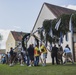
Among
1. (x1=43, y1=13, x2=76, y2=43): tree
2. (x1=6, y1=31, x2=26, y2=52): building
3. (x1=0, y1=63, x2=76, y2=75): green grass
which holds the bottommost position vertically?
(x1=0, y1=63, x2=76, y2=75): green grass

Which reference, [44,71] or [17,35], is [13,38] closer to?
[17,35]

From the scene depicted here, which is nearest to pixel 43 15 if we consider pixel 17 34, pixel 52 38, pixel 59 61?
pixel 52 38

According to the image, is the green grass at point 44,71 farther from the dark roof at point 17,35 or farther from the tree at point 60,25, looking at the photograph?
the dark roof at point 17,35

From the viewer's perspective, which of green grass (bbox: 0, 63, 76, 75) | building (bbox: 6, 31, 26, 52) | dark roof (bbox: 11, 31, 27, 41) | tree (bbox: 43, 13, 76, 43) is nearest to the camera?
green grass (bbox: 0, 63, 76, 75)

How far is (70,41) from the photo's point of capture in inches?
1467

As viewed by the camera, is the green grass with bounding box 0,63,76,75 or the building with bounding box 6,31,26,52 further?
the building with bounding box 6,31,26,52

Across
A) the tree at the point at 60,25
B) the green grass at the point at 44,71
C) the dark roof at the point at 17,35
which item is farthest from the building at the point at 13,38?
the green grass at the point at 44,71

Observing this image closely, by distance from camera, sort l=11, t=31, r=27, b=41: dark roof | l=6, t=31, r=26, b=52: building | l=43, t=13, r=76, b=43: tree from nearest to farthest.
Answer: l=43, t=13, r=76, b=43: tree < l=6, t=31, r=26, b=52: building < l=11, t=31, r=27, b=41: dark roof

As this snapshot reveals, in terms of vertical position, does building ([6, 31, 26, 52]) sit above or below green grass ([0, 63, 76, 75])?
above

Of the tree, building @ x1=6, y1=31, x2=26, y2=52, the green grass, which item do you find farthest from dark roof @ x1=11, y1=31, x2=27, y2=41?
the green grass

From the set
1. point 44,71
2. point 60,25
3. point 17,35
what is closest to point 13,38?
point 17,35

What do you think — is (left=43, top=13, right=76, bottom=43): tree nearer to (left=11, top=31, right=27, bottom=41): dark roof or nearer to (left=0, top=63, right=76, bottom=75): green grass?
(left=0, top=63, right=76, bottom=75): green grass

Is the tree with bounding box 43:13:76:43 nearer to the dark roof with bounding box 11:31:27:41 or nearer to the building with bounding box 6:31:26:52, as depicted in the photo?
the building with bounding box 6:31:26:52

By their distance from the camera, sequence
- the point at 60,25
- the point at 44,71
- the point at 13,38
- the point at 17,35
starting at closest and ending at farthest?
1. the point at 44,71
2. the point at 60,25
3. the point at 13,38
4. the point at 17,35
